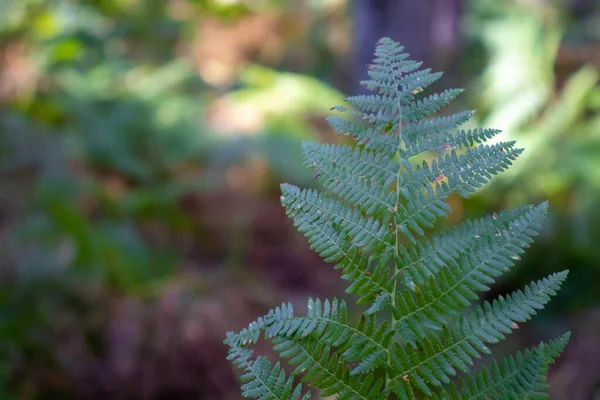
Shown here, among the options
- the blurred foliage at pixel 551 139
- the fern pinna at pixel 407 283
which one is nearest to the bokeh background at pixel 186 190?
the blurred foliage at pixel 551 139

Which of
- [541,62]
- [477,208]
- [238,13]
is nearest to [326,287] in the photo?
[477,208]

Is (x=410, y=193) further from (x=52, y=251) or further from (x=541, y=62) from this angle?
(x=541, y=62)

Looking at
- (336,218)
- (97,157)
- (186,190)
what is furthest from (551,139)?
(336,218)

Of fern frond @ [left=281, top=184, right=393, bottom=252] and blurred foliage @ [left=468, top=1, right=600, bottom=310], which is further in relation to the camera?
blurred foliage @ [left=468, top=1, right=600, bottom=310]

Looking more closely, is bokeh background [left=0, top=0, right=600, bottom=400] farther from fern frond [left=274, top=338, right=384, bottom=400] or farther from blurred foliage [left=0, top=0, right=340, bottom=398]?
fern frond [left=274, top=338, right=384, bottom=400]

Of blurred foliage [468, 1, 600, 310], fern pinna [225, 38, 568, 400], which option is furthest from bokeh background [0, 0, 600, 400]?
fern pinna [225, 38, 568, 400]
